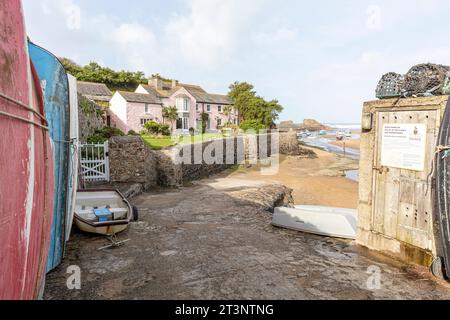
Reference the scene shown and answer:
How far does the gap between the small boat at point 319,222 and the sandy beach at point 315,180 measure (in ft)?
28.1

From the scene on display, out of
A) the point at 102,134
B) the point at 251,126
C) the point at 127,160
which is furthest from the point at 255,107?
the point at 127,160

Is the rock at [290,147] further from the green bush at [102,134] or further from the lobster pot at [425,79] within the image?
the lobster pot at [425,79]

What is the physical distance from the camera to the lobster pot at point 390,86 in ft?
19.2

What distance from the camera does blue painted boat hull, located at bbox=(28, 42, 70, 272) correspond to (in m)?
5.11

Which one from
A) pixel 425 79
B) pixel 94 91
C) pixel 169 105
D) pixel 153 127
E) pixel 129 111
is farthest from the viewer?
pixel 169 105

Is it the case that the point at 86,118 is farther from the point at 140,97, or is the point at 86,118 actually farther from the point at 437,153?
the point at 140,97

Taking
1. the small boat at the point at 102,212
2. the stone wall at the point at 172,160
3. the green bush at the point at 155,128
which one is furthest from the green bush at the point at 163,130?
the small boat at the point at 102,212

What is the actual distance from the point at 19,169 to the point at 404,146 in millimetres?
6100

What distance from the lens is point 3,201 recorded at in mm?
2330

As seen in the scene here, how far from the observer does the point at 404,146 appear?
575cm

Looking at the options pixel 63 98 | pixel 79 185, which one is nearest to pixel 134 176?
pixel 79 185

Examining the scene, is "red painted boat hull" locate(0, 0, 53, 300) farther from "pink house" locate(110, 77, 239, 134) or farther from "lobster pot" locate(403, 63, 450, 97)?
"pink house" locate(110, 77, 239, 134)

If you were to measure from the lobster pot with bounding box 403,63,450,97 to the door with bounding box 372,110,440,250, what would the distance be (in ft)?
1.33
